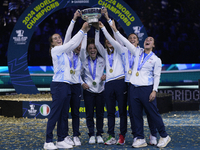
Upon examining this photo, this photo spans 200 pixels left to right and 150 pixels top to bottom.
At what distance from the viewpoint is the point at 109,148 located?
3.86 m

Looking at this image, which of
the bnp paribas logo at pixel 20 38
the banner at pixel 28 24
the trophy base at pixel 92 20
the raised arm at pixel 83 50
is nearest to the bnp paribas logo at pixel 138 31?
the banner at pixel 28 24

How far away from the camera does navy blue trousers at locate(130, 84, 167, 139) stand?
12.6 ft

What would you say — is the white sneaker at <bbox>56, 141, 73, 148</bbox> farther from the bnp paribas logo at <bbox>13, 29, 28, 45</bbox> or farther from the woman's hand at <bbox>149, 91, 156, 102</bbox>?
the bnp paribas logo at <bbox>13, 29, 28, 45</bbox>

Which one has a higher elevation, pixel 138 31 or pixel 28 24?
pixel 28 24

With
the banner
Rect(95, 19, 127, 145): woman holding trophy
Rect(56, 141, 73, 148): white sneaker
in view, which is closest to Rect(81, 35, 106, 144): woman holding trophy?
Rect(95, 19, 127, 145): woman holding trophy

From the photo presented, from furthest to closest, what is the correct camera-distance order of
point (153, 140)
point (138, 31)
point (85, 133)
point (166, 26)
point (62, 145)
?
point (166, 26) < point (138, 31) < point (85, 133) < point (153, 140) < point (62, 145)

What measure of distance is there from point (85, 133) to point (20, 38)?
3.24 metres

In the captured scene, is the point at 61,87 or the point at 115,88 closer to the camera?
the point at 61,87

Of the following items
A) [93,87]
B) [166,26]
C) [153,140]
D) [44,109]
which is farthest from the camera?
[166,26]

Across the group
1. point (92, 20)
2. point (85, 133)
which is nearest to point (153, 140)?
point (85, 133)

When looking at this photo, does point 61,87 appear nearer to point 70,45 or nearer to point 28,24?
point 70,45

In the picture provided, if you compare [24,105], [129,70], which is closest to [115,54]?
[129,70]

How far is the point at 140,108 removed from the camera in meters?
3.93

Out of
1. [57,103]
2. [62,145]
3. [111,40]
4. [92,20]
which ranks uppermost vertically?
[92,20]
